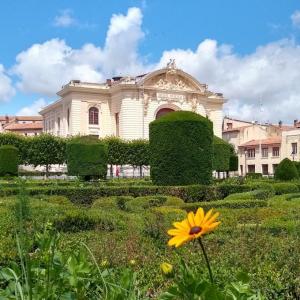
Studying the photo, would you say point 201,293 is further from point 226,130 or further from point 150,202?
point 226,130

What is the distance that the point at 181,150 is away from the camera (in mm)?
17875

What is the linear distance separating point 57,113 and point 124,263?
201 ft

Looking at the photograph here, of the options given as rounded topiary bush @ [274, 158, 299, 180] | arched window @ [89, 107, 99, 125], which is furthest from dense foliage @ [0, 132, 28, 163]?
rounded topiary bush @ [274, 158, 299, 180]

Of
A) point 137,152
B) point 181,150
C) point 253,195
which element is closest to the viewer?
point 253,195

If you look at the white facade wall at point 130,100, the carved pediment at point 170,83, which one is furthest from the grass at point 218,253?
the carved pediment at point 170,83

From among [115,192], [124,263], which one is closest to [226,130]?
[115,192]

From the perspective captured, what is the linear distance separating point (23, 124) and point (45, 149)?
2165 inches

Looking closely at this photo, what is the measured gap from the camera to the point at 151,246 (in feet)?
19.2

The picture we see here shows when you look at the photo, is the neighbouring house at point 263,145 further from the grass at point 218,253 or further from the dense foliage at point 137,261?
the grass at point 218,253

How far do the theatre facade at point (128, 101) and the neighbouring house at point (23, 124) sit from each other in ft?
99.8

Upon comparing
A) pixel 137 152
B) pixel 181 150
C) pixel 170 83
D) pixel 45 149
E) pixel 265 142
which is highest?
pixel 170 83

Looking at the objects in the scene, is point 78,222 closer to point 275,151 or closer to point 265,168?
point 275,151

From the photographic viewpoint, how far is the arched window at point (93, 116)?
58.1 meters

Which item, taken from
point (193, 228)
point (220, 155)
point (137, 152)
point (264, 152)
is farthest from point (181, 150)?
point (264, 152)
